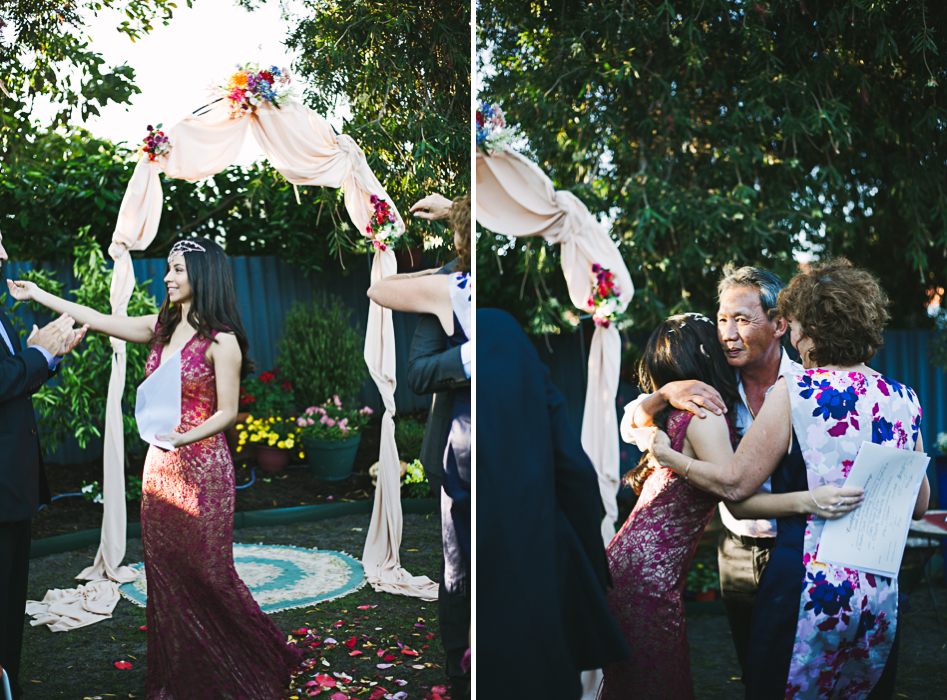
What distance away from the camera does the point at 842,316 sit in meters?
1.40

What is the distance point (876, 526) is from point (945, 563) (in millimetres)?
2405

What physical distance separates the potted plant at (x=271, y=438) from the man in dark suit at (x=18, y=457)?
1.16ft

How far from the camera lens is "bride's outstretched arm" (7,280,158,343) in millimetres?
1189

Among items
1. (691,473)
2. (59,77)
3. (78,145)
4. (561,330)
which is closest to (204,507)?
(78,145)

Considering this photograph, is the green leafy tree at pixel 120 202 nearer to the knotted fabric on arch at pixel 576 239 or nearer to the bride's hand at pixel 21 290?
the bride's hand at pixel 21 290

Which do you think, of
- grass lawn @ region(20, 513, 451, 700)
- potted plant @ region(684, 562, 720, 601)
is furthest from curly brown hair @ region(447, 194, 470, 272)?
potted plant @ region(684, 562, 720, 601)

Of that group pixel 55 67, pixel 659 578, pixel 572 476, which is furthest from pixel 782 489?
pixel 55 67

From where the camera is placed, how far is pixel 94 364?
1.27 meters

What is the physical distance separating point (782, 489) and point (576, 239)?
1.07 metres

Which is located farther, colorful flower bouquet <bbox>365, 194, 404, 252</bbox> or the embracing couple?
the embracing couple

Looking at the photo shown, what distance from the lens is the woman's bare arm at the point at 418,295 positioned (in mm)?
1225

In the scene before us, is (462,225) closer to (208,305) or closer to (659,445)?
(208,305)

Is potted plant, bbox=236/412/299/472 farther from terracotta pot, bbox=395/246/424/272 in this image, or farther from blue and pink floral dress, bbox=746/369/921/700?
blue and pink floral dress, bbox=746/369/921/700

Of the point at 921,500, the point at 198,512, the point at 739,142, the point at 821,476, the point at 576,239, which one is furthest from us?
the point at 739,142
